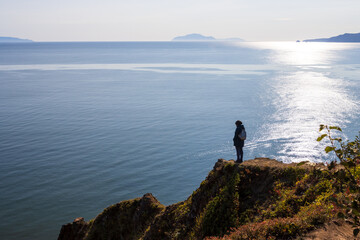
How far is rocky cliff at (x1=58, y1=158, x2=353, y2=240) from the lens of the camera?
407 inches

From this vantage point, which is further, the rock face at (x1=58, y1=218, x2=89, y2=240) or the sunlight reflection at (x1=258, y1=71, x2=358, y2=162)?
the sunlight reflection at (x1=258, y1=71, x2=358, y2=162)

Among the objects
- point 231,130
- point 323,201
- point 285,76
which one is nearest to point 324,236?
point 323,201

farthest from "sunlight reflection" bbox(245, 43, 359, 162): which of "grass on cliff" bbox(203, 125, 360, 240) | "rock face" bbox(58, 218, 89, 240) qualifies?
"grass on cliff" bbox(203, 125, 360, 240)

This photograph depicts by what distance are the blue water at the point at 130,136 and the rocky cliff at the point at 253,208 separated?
19.0 m

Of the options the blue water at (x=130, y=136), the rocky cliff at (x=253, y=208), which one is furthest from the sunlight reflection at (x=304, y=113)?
the rocky cliff at (x=253, y=208)

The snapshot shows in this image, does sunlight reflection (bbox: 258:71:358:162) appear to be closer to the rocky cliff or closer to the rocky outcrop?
the rocky outcrop

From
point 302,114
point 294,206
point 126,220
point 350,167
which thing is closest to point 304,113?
point 302,114

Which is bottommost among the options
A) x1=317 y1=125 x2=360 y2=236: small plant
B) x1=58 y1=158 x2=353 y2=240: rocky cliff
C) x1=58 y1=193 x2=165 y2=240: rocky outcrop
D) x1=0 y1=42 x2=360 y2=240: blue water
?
x1=0 y1=42 x2=360 y2=240: blue water

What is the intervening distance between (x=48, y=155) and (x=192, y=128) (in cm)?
2865

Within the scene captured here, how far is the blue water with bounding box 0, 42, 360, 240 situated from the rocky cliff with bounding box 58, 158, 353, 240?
62.3ft

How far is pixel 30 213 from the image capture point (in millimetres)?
34438

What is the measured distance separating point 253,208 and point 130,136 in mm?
47905

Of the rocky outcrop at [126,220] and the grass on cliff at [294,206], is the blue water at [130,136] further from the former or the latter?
the grass on cliff at [294,206]

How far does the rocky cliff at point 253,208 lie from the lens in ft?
33.9
